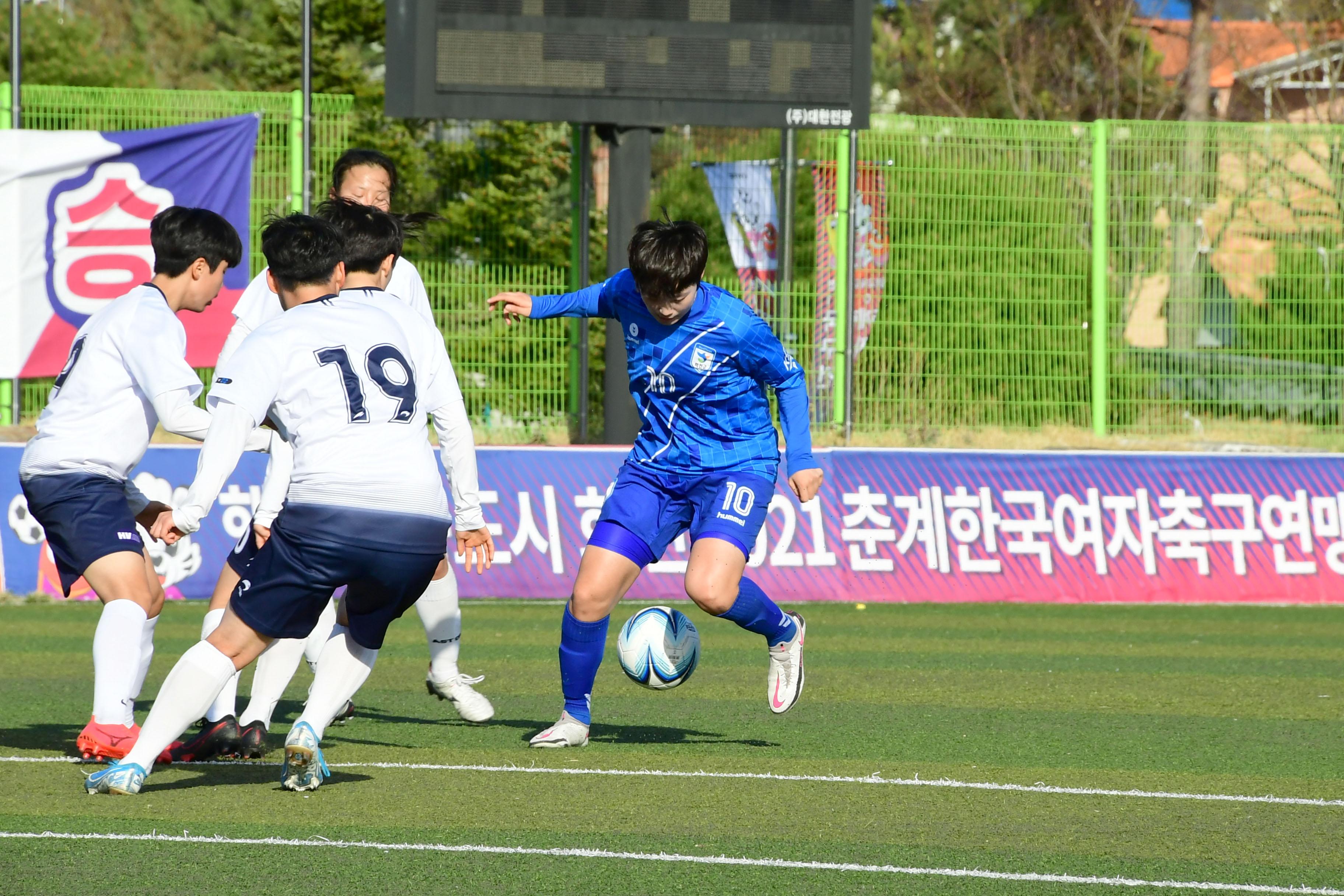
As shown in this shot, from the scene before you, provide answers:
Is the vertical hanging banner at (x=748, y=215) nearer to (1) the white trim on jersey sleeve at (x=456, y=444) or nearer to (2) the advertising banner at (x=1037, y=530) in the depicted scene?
(2) the advertising banner at (x=1037, y=530)

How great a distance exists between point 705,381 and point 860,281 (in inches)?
296

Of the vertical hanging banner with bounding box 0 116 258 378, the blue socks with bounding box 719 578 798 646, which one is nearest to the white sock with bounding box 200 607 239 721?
the blue socks with bounding box 719 578 798 646

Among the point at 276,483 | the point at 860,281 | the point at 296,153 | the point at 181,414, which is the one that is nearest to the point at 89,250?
the point at 296,153

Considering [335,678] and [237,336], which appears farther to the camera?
[237,336]

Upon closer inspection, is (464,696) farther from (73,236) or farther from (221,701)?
(73,236)

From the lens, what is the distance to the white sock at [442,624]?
6867 mm

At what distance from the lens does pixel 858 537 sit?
1202 cm

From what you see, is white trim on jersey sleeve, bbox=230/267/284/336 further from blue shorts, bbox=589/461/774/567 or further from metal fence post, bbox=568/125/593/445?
metal fence post, bbox=568/125/593/445

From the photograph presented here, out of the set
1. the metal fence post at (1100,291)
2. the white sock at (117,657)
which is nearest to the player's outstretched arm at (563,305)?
the white sock at (117,657)

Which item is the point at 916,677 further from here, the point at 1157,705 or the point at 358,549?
the point at 358,549

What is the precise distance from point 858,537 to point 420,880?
803cm

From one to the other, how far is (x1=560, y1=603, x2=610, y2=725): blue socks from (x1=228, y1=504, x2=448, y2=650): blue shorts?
4.17 feet

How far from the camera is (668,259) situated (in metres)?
5.99

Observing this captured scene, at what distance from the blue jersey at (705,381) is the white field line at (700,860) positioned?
2073 mm
